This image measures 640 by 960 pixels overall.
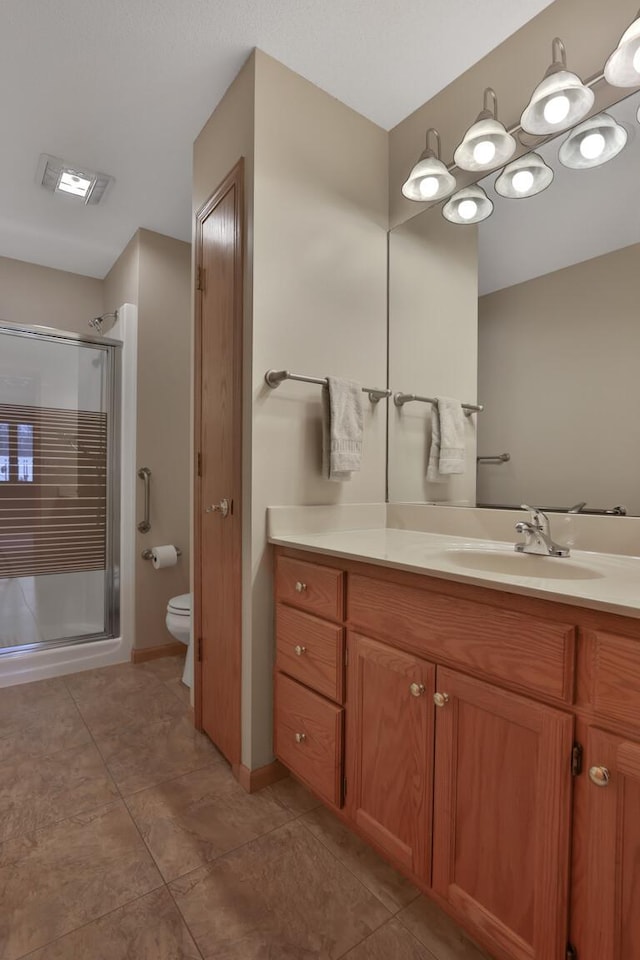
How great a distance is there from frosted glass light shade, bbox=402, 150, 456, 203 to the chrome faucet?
1210 mm

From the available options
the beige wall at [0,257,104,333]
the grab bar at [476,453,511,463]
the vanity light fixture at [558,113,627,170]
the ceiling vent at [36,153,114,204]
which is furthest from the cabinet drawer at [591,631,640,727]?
the beige wall at [0,257,104,333]

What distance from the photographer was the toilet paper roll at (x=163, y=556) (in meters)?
2.74

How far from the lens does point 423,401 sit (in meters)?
1.91

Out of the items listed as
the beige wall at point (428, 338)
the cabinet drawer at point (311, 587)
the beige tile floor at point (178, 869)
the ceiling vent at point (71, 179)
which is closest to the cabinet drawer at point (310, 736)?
the beige tile floor at point (178, 869)

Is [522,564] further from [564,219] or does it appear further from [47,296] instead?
[47,296]

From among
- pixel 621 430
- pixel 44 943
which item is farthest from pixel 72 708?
pixel 621 430

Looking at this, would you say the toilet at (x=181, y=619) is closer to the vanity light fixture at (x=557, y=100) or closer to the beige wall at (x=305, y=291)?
the beige wall at (x=305, y=291)

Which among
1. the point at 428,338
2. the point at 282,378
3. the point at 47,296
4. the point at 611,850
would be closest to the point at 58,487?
the point at 47,296

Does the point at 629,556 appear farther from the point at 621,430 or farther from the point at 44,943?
the point at 44,943

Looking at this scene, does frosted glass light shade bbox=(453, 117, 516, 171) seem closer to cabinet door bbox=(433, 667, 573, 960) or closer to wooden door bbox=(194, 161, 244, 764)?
wooden door bbox=(194, 161, 244, 764)

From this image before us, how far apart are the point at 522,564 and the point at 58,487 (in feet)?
8.42

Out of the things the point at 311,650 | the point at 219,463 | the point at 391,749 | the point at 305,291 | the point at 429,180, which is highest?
the point at 429,180

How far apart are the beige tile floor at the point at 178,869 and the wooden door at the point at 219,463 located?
23cm

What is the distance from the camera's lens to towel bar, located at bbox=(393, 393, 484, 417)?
1.72 metres
